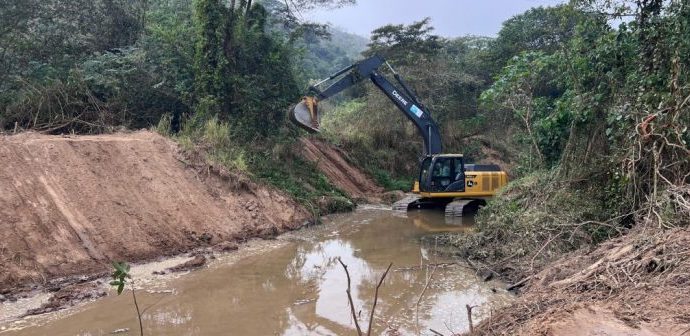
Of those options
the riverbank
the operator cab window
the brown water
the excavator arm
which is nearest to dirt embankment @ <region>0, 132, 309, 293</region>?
the brown water

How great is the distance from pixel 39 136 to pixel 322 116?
620 inches

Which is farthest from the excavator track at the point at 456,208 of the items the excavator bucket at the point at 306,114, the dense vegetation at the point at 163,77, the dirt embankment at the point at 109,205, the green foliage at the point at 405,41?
the green foliage at the point at 405,41

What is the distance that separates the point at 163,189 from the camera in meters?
11.8

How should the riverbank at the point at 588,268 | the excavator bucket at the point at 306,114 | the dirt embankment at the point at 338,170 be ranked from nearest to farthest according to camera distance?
→ the riverbank at the point at 588,268
the excavator bucket at the point at 306,114
the dirt embankment at the point at 338,170

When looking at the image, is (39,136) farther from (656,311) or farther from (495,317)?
(656,311)

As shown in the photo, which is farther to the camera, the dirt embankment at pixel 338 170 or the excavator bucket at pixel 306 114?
the dirt embankment at pixel 338 170

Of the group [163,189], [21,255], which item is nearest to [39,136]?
[163,189]

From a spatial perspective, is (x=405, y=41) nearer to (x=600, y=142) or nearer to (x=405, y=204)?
(x=405, y=204)

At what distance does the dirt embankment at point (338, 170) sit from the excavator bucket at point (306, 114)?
12.8 feet

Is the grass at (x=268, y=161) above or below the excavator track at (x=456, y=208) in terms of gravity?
above

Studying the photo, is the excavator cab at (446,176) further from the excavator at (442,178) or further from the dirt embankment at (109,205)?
the dirt embankment at (109,205)

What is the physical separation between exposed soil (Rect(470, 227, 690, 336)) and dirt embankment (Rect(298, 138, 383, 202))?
41.6ft

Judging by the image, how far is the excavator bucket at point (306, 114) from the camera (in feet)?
46.4

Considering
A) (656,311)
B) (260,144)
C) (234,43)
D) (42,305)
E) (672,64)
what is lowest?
(42,305)
